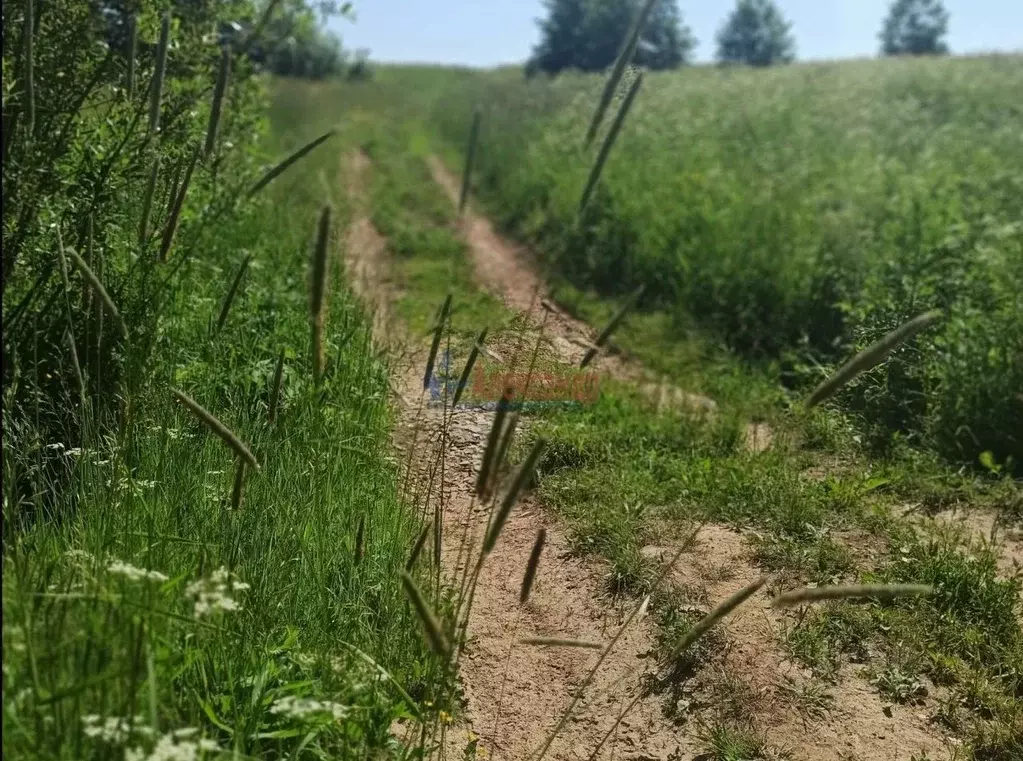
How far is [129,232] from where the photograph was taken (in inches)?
145

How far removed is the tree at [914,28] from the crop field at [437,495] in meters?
45.9

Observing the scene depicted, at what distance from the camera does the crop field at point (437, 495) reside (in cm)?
236

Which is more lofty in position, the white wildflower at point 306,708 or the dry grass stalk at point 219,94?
the dry grass stalk at point 219,94

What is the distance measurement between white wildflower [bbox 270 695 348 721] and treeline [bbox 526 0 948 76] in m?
17.9


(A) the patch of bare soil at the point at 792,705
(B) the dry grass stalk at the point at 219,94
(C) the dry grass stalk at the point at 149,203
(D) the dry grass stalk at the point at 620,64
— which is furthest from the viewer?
(A) the patch of bare soil at the point at 792,705

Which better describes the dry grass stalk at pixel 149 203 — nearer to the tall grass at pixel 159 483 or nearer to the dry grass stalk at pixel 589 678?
the tall grass at pixel 159 483

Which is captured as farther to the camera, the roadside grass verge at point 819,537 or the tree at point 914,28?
the tree at point 914,28

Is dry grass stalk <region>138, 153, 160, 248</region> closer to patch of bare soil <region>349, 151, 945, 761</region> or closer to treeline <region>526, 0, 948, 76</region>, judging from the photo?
patch of bare soil <region>349, 151, 945, 761</region>

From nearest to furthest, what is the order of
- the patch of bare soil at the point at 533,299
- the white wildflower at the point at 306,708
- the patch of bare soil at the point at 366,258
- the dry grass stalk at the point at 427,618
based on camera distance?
the dry grass stalk at the point at 427,618 → the white wildflower at the point at 306,708 → the patch of bare soil at the point at 533,299 → the patch of bare soil at the point at 366,258

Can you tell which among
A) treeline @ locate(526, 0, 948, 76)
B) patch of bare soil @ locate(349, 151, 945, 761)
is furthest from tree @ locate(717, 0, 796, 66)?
patch of bare soil @ locate(349, 151, 945, 761)

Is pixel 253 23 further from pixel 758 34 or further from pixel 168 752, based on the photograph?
pixel 758 34

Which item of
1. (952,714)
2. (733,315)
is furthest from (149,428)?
(733,315)

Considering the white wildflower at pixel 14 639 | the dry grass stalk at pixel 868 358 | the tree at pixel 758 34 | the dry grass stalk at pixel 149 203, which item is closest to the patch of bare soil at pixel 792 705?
the dry grass stalk at pixel 868 358

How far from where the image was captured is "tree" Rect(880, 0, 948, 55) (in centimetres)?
4638
